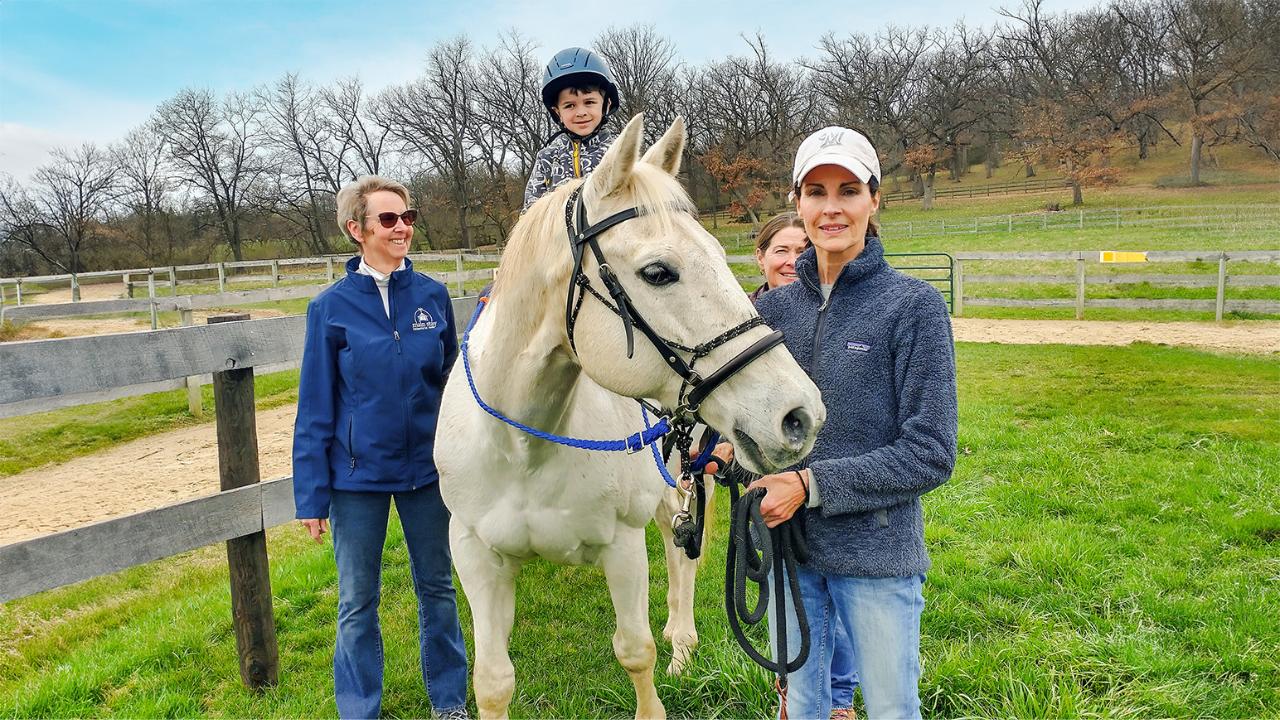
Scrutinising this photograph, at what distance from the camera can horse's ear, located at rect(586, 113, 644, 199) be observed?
→ 6.12 feet

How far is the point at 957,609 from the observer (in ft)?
11.9

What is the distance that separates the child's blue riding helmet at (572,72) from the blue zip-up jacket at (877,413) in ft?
6.84

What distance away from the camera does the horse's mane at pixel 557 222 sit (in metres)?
1.93

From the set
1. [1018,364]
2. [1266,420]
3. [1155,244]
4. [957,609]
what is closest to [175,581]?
[957,609]

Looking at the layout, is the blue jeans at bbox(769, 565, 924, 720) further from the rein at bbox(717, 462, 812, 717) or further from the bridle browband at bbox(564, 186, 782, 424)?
the bridle browband at bbox(564, 186, 782, 424)

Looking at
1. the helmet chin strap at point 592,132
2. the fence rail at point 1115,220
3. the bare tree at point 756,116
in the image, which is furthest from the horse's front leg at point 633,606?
the bare tree at point 756,116

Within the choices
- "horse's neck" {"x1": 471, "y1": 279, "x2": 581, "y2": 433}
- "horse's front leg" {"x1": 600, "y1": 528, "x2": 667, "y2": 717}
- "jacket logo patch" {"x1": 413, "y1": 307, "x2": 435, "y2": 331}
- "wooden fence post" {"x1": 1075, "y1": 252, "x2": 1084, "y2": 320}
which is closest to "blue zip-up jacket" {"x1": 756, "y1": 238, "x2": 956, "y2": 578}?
"horse's neck" {"x1": 471, "y1": 279, "x2": 581, "y2": 433}

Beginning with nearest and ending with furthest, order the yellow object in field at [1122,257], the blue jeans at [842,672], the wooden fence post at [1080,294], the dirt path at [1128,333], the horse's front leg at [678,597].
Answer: the blue jeans at [842,672] < the horse's front leg at [678,597] < the dirt path at [1128,333] < the wooden fence post at [1080,294] < the yellow object in field at [1122,257]

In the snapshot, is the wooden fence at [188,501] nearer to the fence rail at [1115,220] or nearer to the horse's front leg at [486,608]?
the horse's front leg at [486,608]

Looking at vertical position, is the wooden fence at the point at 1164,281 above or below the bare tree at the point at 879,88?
below

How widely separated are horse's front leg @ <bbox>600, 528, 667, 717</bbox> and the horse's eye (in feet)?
4.20

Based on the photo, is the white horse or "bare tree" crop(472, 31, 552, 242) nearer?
the white horse

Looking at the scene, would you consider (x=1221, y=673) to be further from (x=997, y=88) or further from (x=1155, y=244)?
(x=997, y=88)

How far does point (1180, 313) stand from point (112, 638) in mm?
17861
